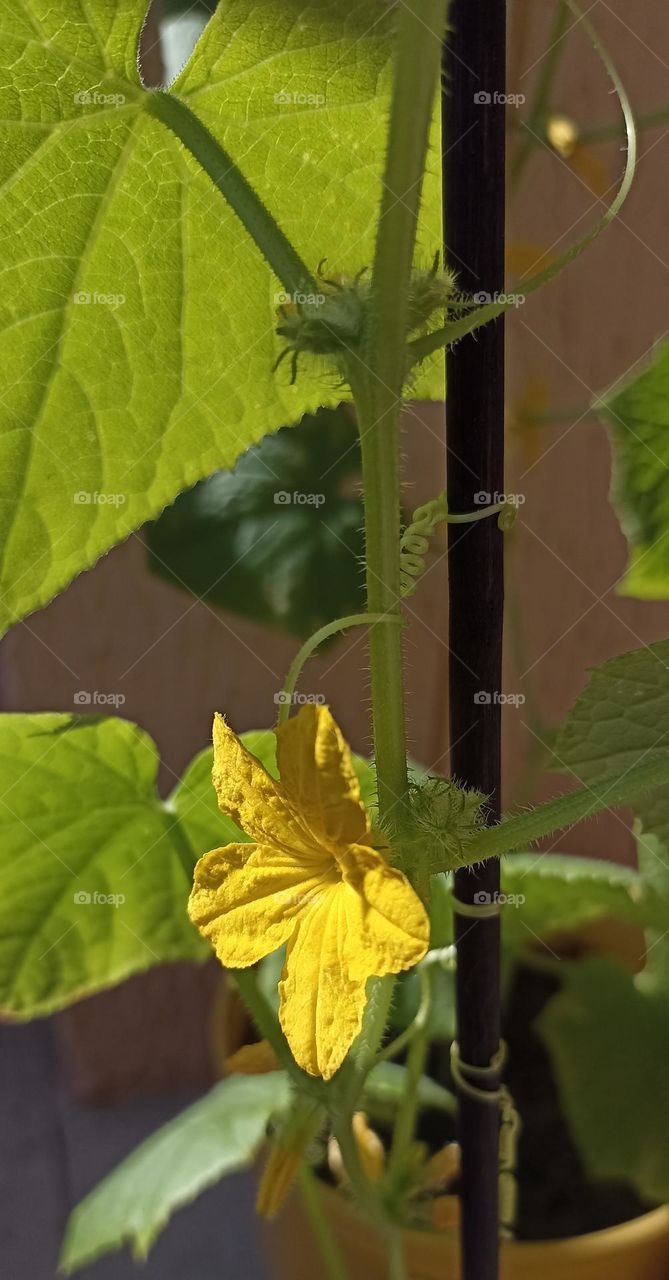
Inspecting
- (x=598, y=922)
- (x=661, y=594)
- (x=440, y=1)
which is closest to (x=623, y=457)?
(x=661, y=594)

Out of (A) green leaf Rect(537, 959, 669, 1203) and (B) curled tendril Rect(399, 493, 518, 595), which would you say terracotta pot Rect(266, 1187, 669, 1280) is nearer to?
(A) green leaf Rect(537, 959, 669, 1203)

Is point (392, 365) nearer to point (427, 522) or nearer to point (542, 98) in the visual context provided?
point (427, 522)

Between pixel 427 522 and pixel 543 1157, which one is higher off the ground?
pixel 427 522

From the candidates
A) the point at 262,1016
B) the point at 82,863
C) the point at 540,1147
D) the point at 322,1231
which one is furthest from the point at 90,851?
the point at 540,1147

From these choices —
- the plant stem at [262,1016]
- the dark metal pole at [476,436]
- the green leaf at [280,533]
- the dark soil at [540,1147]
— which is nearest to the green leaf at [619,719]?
the dark metal pole at [476,436]

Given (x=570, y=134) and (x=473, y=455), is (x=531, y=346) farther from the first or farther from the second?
(x=473, y=455)

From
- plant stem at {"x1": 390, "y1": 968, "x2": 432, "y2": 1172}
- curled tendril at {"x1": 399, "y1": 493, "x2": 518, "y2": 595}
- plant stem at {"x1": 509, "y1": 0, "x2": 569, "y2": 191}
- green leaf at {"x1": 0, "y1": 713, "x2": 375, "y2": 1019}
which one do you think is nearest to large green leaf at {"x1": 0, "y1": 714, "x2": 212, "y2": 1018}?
green leaf at {"x1": 0, "y1": 713, "x2": 375, "y2": 1019}
